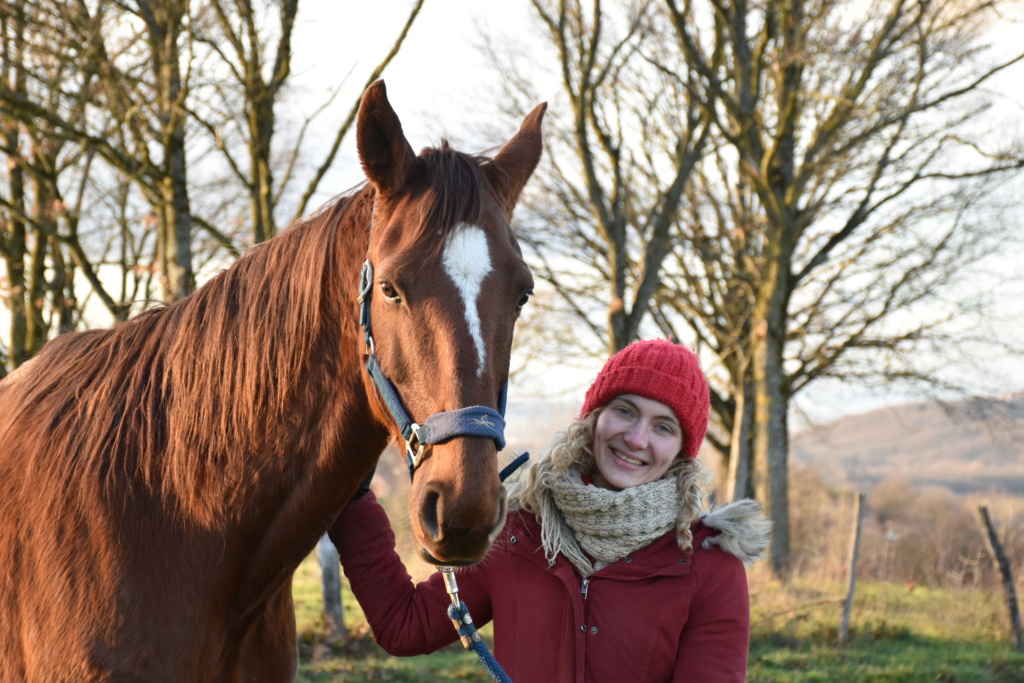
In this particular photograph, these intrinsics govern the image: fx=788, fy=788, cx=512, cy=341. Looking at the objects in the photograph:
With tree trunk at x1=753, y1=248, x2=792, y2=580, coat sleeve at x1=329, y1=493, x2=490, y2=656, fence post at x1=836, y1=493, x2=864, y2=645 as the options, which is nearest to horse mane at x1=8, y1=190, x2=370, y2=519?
coat sleeve at x1=329, y1=493, x2=490, y2=656

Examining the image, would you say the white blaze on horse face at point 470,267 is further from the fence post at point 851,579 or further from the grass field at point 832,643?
the fence post at point 851,579

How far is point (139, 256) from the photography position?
12812mm

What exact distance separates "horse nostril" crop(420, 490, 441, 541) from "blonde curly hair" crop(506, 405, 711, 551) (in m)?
0.68

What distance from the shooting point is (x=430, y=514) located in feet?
5.84

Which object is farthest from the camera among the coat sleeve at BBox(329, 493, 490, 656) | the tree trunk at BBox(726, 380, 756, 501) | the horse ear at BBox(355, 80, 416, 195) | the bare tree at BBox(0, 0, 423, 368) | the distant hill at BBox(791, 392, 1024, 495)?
the distant hill at BBox(791, 392, 1024, 495)

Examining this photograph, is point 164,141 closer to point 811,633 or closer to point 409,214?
point 409,214

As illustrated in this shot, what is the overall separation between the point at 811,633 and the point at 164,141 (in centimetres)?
776

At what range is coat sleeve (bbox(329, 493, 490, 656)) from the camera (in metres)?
2.53

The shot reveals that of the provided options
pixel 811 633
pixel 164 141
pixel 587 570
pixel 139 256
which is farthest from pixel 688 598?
pixel 139 256

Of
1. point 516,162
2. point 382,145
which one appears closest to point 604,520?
point 516,162

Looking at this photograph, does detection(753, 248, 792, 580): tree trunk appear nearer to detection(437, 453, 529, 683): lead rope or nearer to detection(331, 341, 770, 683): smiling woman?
detection(331, 341, 770, 683): smiling woman

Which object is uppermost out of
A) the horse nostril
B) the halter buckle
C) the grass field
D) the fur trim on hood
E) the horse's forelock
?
the horse's forelock

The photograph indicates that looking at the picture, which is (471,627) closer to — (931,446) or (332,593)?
(332,593)

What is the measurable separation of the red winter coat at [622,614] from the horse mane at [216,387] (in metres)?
0.79
